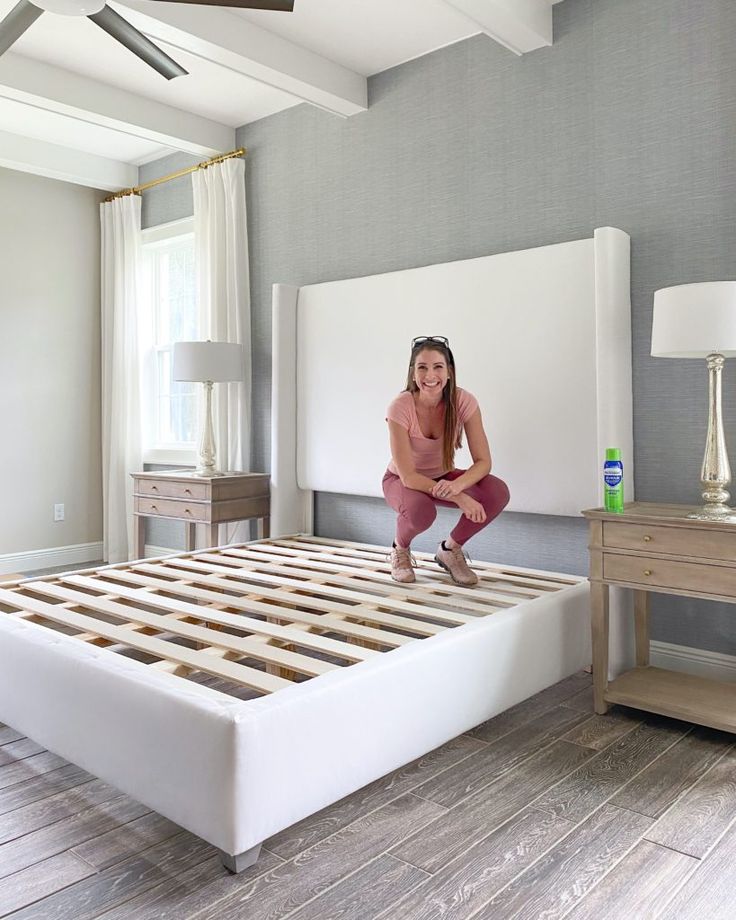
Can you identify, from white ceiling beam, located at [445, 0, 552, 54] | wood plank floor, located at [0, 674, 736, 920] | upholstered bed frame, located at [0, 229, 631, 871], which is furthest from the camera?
white ceiling beam, located at [445, 0, 552, 54]

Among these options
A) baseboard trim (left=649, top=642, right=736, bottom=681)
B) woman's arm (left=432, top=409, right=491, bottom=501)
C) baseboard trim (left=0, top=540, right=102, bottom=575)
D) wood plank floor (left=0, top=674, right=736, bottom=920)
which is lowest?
wood plank floor (left=0, top=674, right=736, bottom=920)

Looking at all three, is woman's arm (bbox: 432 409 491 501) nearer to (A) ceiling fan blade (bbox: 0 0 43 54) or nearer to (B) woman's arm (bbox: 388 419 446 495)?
(B) woman's arm (bbox: 388 419 446 495)

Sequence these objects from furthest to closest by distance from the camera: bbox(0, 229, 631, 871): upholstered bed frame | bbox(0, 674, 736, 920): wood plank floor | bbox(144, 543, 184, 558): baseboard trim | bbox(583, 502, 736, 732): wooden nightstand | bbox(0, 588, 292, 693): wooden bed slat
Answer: bbox(144, 543, 184, 558): baseboard trim < bbox(583, 502, 736, 732): wooden nightstand < bbox(0, 588, 292, 693): wooden bed slat < bbox(0, 229, 631, 871): upholstered bed frame < bbox(0, 674, 736, 920): wood plank floor

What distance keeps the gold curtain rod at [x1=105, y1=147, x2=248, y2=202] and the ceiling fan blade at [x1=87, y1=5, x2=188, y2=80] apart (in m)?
1.73

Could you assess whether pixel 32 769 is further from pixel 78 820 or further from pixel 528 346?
pixel 528 346

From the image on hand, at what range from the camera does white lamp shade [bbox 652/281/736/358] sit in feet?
7.43

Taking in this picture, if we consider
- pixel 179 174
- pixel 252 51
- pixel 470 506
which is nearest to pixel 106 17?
pixel 252 51

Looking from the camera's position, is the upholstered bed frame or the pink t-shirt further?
the pink t-shirt

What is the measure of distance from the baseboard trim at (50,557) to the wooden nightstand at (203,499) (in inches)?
40.1

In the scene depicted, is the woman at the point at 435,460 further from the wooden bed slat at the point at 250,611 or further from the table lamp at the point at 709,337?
the table lamp at the point at 709,337

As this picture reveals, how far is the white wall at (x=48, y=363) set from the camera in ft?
15.5

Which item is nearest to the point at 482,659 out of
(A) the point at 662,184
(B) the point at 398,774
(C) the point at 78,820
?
(B) the point at 398,774

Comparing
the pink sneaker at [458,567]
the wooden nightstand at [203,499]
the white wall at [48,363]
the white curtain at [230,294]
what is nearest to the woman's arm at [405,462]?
the pink sneaker at [458,567]

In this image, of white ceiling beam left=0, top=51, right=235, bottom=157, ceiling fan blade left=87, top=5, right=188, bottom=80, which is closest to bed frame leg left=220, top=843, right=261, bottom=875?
ceiling fan blade left=87, top=5, right=188, bottom=80
